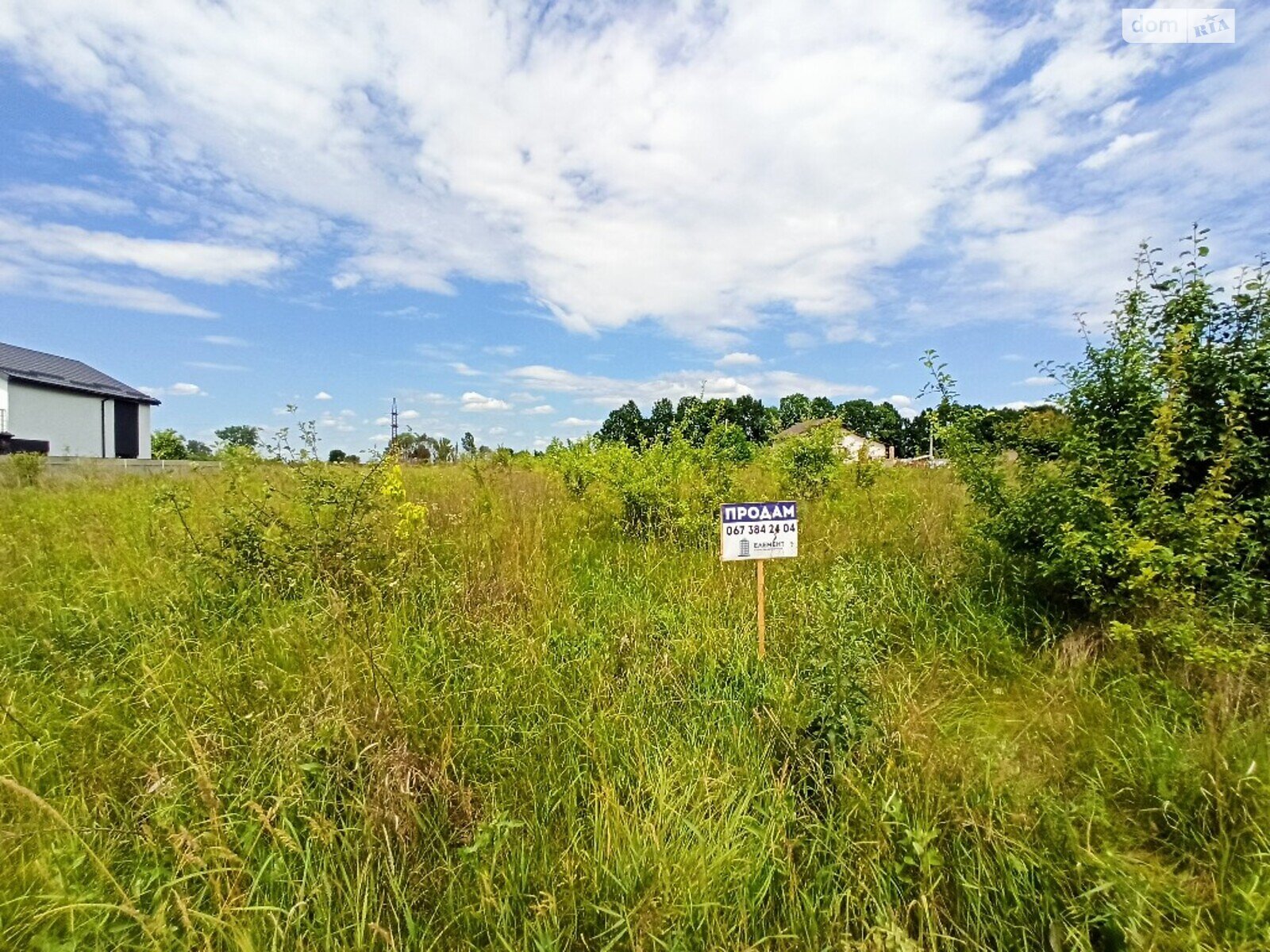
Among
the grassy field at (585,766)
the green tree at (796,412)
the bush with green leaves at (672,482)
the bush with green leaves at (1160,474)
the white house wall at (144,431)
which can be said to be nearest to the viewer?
the grassy field at (585,766)

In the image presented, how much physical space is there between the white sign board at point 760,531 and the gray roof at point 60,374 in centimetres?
3966

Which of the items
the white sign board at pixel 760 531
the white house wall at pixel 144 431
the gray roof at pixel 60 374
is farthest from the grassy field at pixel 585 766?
the white house wall at pixel 144 431

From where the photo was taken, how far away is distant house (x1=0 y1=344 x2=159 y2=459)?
26.5 metres

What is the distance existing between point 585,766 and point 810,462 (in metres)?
5.32

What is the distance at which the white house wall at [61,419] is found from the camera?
26.7 meters

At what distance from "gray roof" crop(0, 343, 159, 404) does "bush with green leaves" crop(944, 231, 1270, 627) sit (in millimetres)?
41131

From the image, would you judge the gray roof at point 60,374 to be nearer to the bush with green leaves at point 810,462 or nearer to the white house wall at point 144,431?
the white house wall at point 144,431

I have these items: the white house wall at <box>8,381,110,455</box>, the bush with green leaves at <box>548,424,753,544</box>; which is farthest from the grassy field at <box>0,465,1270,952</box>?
the white house wall at <box>8,381,110,455</box>

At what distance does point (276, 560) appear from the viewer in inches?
125

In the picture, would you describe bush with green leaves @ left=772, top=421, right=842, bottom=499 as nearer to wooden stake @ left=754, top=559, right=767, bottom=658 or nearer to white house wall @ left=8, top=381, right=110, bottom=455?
wooden stake @ left=754, top=559, right=767, bottom=658

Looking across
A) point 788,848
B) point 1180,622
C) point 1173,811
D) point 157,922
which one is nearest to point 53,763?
point 157,922

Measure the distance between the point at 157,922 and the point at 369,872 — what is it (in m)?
0.48

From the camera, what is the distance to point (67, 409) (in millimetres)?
29391

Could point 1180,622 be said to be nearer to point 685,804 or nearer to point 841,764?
point 841,764
